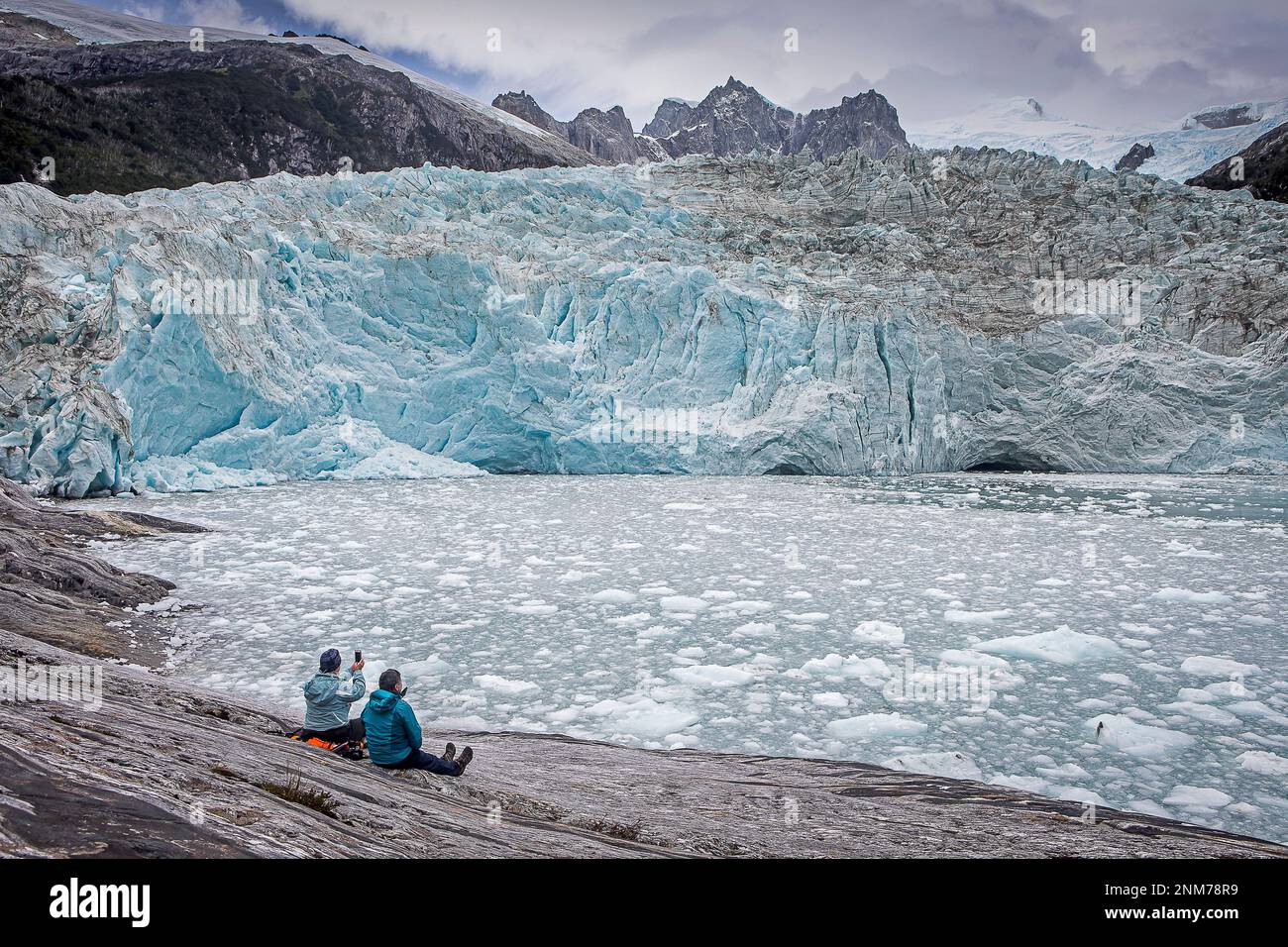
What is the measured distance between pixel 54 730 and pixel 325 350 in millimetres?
16690

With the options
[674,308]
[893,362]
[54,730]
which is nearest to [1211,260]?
[893,362]

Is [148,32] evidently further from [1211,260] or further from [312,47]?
[1211,260]

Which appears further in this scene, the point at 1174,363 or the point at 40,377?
the point at 1174,363

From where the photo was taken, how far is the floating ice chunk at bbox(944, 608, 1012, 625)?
623 centimetres

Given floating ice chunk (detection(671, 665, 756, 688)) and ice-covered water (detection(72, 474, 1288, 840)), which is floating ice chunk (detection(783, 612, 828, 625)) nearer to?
ice-covered water (detection(72, 474, 1288, 840))

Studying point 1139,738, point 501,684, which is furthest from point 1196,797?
point 501,684

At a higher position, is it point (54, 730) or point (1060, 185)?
point (1060, 185)

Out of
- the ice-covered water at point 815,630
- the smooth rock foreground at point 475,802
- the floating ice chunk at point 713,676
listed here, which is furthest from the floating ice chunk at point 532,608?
the smooth rock foreground at point 475,802

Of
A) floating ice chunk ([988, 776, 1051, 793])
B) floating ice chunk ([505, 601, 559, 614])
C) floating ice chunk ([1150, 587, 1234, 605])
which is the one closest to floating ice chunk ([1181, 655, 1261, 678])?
floating ice chunk ([1150, 587, 1234, 605])

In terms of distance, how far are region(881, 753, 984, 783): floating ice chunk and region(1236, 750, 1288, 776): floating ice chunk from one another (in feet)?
4.28

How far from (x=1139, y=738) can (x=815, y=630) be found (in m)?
2.30

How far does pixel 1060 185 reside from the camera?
27766mm

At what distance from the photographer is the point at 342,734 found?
3.45 meters

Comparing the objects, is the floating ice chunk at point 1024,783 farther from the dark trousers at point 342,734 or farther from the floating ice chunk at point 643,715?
the dark trousers at point 342,734
